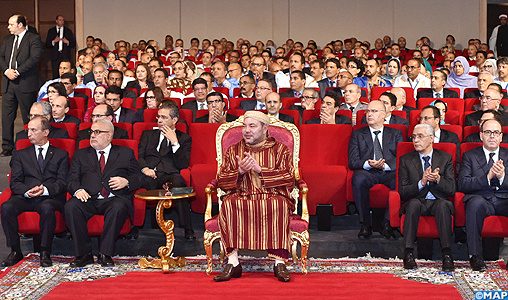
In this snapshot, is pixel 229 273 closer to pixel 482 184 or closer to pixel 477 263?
pixel 477 263

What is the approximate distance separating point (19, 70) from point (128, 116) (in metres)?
1.72

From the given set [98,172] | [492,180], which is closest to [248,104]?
[98,172]

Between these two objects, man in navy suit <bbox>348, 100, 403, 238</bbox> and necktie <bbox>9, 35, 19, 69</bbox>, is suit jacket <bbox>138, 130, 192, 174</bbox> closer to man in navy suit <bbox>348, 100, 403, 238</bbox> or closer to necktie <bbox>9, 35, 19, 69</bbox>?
man in navy suit <bbox>348, 100, 403, 238</bbox>

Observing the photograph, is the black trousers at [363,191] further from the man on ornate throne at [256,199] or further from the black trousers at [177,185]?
the black trousers at [177,185]

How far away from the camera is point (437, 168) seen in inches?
160

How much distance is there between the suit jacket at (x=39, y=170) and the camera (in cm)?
429

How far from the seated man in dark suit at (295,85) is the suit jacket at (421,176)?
2.41 meters

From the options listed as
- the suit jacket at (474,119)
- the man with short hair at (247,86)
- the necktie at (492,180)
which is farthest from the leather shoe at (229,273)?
the man with short hair at (247,86)

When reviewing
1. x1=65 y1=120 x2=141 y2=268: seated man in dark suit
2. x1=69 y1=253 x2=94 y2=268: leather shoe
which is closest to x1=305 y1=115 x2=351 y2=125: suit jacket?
x1=65 y1=120 x2=141 y2=268: seated man in dark suit

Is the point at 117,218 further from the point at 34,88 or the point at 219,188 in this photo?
the point at 34,88

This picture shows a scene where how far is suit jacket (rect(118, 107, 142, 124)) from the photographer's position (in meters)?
5.55

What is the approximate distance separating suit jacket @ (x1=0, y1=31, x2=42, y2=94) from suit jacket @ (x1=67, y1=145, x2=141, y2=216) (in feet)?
8.79

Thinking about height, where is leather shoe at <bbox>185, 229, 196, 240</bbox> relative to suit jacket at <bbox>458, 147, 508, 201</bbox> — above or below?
below

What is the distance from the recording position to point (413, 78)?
7.42 m
